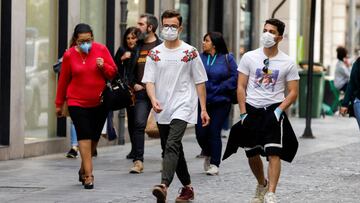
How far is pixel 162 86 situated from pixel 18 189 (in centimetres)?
212

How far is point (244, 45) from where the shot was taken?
89.1ft

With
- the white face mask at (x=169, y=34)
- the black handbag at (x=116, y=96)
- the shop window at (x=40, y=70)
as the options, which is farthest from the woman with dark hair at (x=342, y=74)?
the white face mask at (x=169, y=34)

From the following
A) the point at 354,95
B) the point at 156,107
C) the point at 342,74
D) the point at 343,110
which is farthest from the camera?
the point at 342,74

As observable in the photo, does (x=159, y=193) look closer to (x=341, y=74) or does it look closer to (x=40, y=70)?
(x=40, y=70)

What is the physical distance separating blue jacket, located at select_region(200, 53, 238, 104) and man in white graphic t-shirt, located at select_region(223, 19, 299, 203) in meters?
3.41

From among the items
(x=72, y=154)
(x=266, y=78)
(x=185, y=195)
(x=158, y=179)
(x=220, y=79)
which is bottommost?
(x=72, y=154)

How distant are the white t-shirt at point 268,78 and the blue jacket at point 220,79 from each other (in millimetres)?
3489

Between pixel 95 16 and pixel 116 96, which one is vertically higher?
pixel 95 16

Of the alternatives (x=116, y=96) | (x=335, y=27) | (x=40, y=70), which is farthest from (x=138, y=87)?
(x=335, y=27)

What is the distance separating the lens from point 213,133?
45.9ft

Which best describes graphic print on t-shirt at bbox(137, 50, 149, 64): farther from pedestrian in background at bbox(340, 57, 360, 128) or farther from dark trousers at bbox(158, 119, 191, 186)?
dark trousers at bbox(158, 119, 191, 186)

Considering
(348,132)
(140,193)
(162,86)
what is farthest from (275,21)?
(348,132)

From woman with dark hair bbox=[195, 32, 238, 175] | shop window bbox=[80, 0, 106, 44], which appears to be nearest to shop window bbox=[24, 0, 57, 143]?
shop window bbox=[80, 0, 106, 44]

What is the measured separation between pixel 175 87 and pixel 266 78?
920 millimetres
